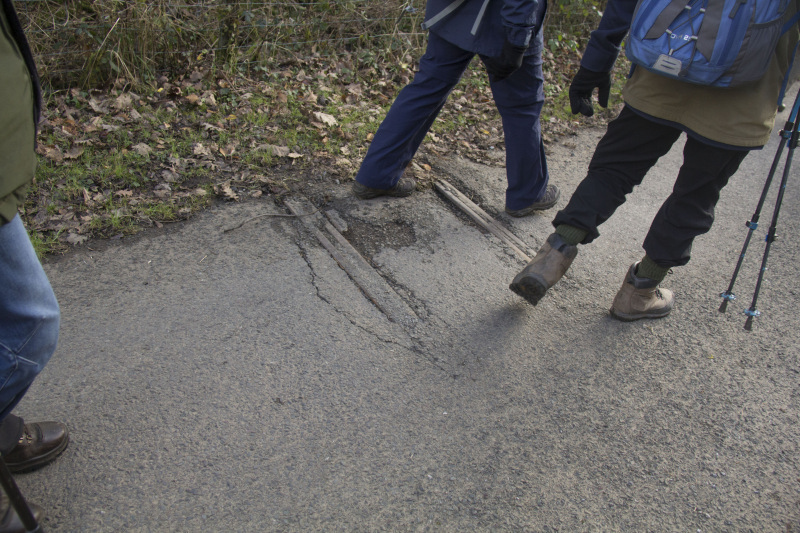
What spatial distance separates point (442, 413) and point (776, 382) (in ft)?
5.49

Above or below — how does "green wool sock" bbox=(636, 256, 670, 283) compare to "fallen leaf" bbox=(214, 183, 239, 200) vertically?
above

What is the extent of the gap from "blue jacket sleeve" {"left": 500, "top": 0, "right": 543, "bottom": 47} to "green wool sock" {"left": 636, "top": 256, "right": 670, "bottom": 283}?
1260 mm

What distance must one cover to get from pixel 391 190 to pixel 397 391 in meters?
1.64

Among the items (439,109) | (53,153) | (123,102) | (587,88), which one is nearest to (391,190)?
(439,109)

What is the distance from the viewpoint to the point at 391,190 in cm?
373

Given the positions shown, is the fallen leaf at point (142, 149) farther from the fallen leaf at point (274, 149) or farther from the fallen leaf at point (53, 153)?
the fallen leaf at point (274, 149)

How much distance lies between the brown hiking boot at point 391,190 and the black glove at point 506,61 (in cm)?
96

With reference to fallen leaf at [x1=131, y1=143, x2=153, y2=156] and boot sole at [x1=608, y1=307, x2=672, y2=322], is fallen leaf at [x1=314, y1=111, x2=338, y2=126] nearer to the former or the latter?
fallen leaf at [x1=131, y1=143, x2=153, y2=156]

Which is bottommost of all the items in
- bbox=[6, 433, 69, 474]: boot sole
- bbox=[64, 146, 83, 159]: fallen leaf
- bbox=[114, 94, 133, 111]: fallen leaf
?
bbox=[6, 433, 69, 474]: boot sole

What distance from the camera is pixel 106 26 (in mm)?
4594

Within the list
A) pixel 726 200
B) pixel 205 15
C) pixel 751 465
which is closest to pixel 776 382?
pixel 751 465

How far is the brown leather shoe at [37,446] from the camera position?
6.46ft

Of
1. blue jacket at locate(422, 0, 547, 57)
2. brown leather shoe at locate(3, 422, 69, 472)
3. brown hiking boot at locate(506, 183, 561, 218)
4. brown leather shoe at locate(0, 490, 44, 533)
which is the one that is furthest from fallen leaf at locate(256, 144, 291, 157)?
brown leather shoe at locate(0, 490, 44, 533)

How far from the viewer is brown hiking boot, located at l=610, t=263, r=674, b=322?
9.71ft
